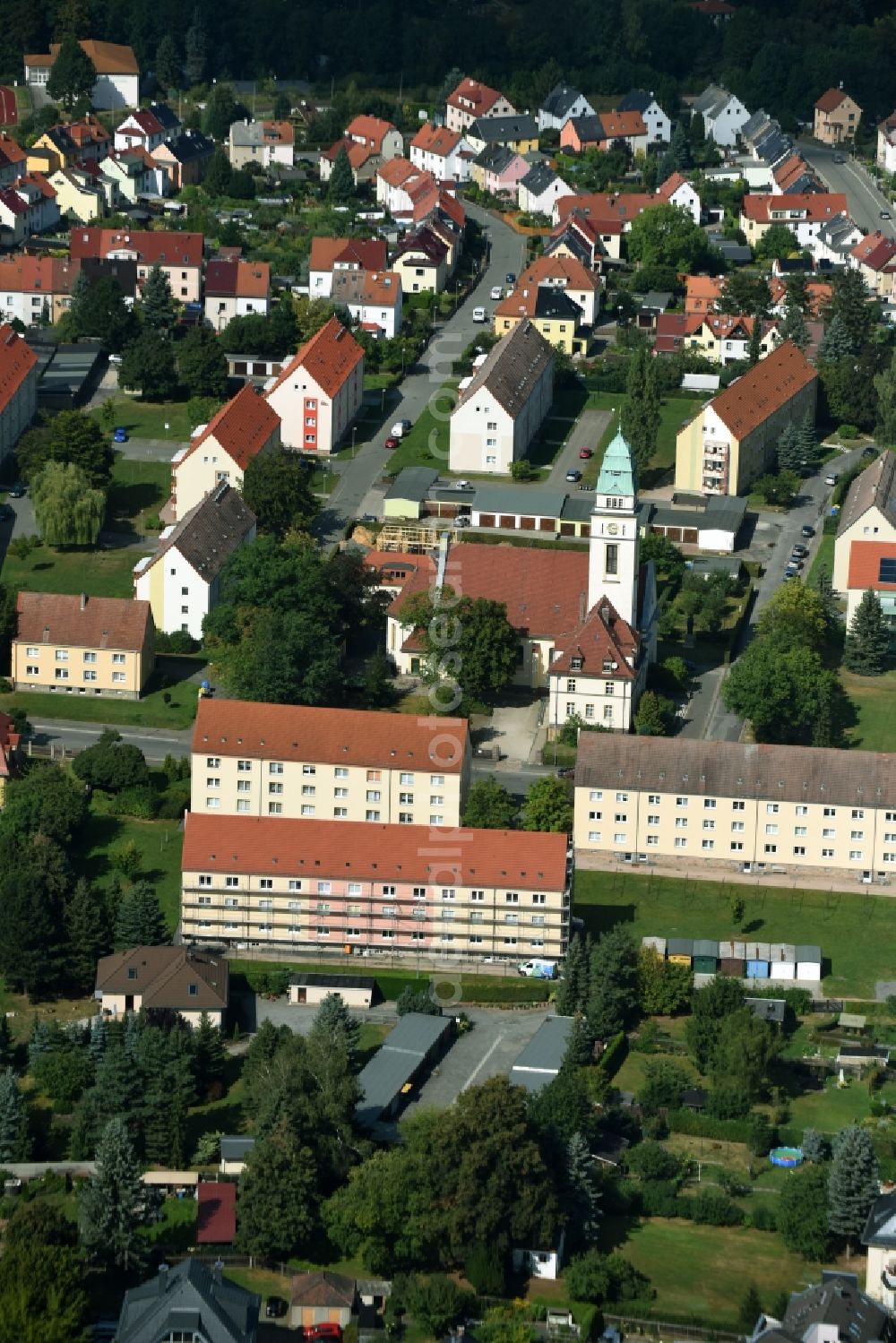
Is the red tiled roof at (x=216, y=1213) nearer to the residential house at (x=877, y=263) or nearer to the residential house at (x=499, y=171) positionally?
the residential house at (x=877, y=263)

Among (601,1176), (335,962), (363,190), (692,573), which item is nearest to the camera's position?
(601,1176)

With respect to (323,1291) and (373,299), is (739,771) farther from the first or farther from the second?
(373,299)

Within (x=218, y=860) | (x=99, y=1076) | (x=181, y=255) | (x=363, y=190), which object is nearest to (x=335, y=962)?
(x=218, y=860)

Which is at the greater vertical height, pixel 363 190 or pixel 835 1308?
pixel 363 190

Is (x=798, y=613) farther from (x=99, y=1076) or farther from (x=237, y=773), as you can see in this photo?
(x=99, y=1076)

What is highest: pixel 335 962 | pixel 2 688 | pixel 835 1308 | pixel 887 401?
pixel 887 401

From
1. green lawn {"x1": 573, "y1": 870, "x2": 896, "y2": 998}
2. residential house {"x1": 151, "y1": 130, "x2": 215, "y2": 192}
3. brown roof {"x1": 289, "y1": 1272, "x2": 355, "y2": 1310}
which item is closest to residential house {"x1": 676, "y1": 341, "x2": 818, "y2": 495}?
green lawn {"x1": 573, "y1": 870, "x2": 896, "y2": 998}
